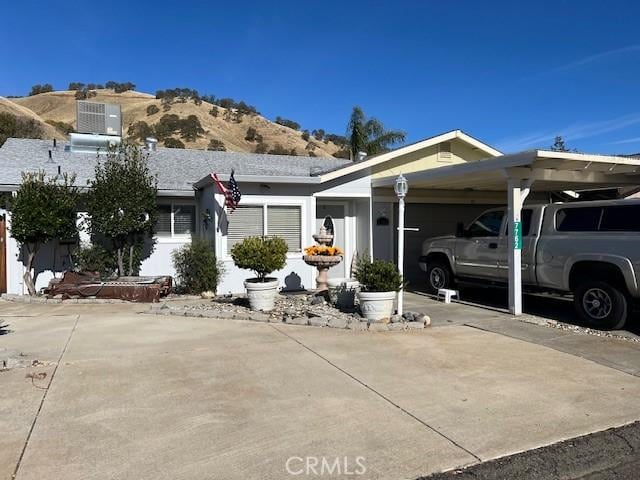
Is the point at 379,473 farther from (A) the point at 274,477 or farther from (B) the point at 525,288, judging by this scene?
(B) the point at 525,288

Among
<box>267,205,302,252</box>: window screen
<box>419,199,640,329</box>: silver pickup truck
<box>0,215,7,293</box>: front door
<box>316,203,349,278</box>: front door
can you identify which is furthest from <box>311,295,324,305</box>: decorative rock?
<box>0,215,7,293</box>: front door

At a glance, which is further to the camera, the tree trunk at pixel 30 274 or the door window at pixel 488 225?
the tree trunk at pixel 30 274

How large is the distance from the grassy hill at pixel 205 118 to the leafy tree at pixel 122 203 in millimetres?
49816

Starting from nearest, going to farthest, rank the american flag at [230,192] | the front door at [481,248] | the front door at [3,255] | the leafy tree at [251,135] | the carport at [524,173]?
the carport at [524,173] < the front door at [481,248] < the american flag at [230,192] < the front door at [3,255] < the leafy tree at [251,135]

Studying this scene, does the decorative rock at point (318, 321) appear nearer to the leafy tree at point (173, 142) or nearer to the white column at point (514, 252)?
the white column at point (514, 252)

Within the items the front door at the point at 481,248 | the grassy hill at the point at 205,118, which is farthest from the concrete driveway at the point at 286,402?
the grassy hill at the point at 205,118

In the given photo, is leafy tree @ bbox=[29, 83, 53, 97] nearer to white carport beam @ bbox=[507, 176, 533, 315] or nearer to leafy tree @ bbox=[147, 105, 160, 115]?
leafy tree @ bbox=[147, 105, 160, 115]

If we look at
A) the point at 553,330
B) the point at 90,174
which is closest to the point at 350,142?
the point at 90,174

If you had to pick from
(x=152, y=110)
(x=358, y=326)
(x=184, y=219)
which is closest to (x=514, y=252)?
(x=358, y=326)

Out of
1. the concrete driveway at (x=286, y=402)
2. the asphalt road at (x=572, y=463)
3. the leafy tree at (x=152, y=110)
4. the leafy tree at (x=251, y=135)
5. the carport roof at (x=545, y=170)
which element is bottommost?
the asphalt road at (x=572, y=463)

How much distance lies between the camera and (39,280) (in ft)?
42.1

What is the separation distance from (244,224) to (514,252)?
6191 millimetres

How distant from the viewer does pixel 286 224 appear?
12945 mm

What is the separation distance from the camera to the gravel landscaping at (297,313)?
870cm
